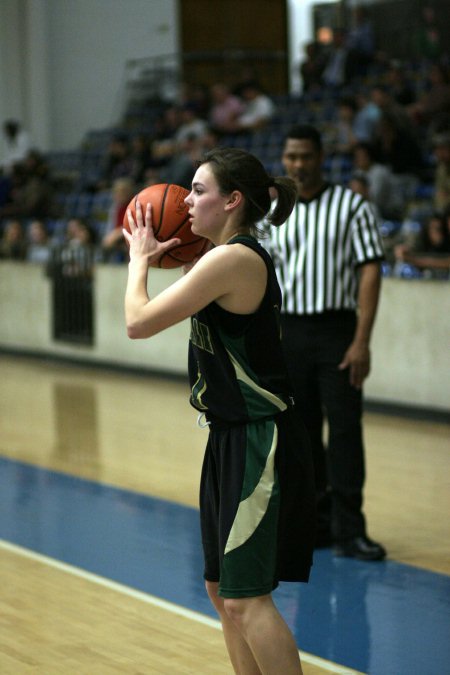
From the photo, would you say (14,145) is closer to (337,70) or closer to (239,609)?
(337,70)

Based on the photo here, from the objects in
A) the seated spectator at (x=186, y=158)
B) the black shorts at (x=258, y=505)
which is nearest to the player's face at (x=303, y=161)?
the black shorts at (x=258, y=505)

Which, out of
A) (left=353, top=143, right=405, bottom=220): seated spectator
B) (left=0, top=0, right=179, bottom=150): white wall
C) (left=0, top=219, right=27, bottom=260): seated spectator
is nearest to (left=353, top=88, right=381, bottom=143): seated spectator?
(left=353, top=143, right=405, bottom=220): seated spectator

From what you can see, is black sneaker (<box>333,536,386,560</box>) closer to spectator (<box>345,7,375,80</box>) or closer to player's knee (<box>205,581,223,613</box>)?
player's knee (<box>205,581,223,613</box>)

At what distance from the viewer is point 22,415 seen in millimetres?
8797

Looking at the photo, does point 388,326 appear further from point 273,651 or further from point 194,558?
point 273,651

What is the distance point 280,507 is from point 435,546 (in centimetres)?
245

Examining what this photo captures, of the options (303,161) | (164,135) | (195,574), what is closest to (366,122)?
(164,135)

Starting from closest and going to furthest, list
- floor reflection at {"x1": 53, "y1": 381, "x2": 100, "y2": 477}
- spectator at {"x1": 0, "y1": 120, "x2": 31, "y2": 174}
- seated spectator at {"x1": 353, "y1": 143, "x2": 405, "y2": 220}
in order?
floor reflection at {"x1": 53, "y1": 381, "x2": 100, "y2": 477} < seated spectator at {"x1": 353, "y1": 143, "x2": 405, "y2": 220} < spectator at {"x1": 0, "y1": 120, "x2": 31, "y2": 174}

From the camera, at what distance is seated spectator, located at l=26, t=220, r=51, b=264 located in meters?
12.3

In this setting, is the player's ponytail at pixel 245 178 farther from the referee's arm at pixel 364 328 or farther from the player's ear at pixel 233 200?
the referee's arm at pixel 364 328

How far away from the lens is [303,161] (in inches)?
195

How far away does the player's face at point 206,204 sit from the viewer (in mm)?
2895

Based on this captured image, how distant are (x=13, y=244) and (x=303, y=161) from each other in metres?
8.30

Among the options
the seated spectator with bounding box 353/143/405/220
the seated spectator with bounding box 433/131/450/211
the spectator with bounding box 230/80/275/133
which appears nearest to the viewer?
the seated spectator with bounding box 433/131/450/211
